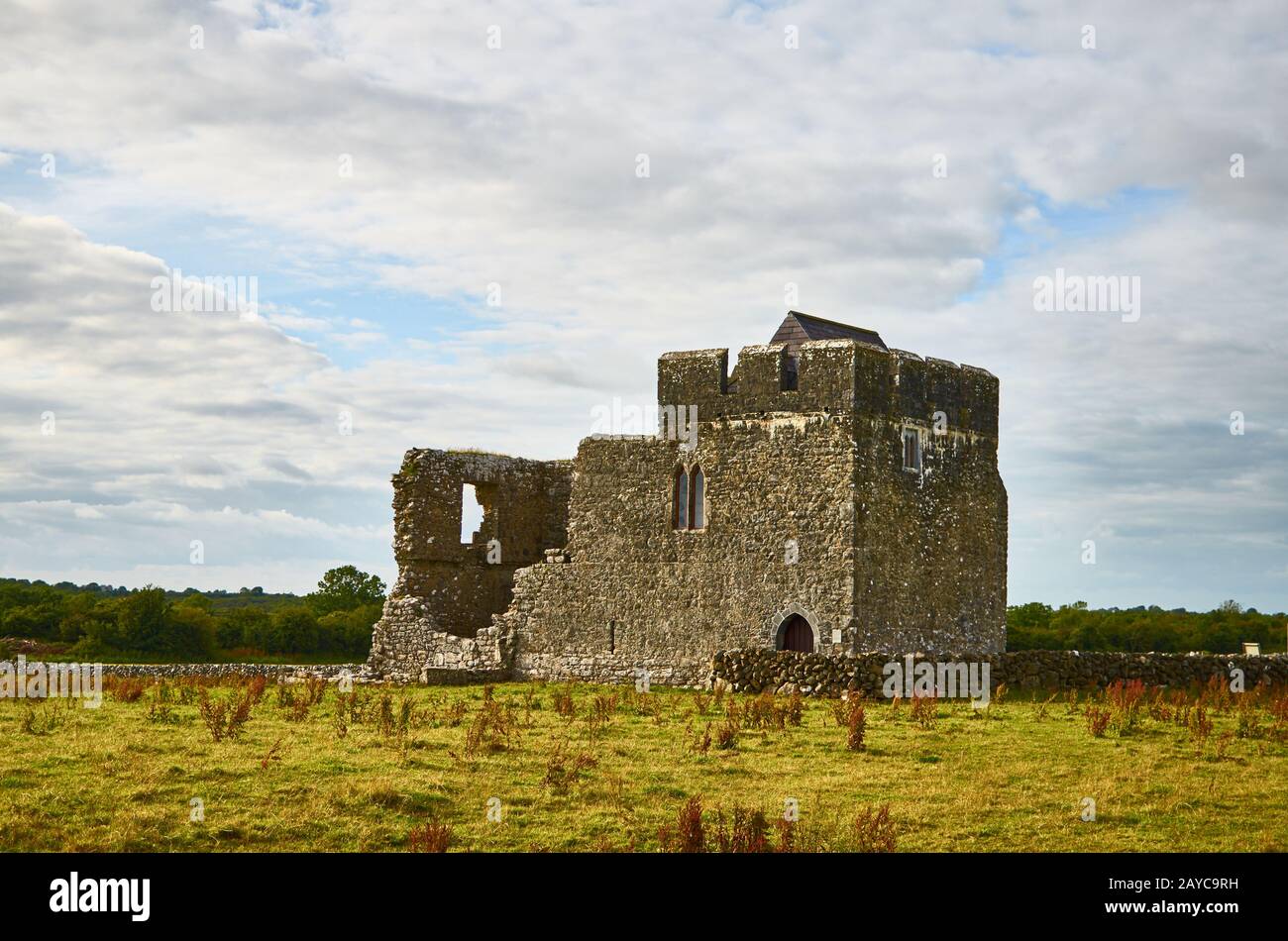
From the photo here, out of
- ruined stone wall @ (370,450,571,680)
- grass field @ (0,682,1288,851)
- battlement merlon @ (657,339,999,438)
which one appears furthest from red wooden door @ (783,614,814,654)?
ruined stone wall @ (370,450,571,680)

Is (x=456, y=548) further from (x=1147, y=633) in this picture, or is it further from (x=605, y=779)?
(x=1147, y=633)

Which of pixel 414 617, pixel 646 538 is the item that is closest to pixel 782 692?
pixel 646 538

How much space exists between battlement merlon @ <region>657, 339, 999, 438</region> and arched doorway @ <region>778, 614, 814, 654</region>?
416cm

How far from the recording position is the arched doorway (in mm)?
26719

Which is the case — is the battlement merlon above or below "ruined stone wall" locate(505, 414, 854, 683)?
above

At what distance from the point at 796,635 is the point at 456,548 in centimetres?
997

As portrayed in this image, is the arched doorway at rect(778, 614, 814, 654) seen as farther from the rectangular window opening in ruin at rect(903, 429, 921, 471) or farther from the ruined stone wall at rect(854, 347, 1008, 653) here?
the rectangular window opening in ruin at rect(903, 429, 921, 471)

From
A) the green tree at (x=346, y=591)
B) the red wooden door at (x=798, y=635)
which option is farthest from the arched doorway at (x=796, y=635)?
the green tree at (x=346, y=591)

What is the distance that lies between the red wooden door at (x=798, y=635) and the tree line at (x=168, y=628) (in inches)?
835

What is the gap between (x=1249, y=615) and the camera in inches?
2255

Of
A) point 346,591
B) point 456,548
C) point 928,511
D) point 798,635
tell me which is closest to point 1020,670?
point 798,635

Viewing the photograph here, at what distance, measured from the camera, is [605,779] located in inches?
577
